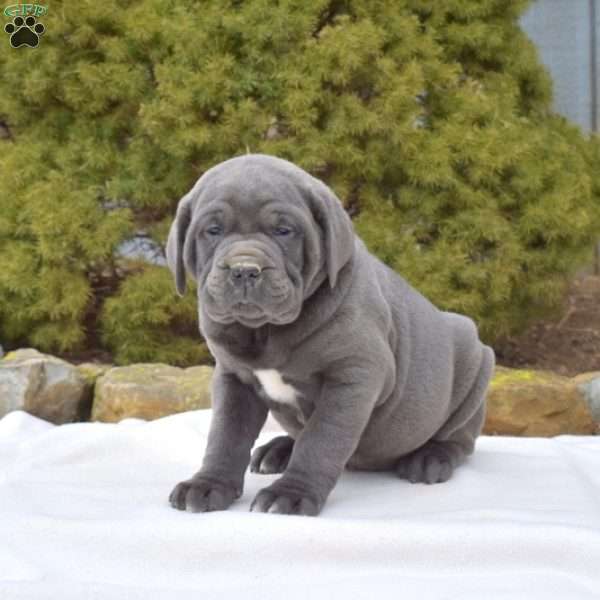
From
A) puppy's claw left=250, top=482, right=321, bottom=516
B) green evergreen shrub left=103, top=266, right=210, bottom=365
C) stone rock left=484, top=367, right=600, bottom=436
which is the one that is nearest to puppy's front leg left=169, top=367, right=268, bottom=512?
puppy's claw left=250, top=482, right=321, bottom=516

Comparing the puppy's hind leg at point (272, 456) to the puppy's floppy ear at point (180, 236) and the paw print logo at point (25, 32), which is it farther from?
the paw print logo at point (25, 32)

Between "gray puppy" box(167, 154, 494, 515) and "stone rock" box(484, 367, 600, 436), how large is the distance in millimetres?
1704

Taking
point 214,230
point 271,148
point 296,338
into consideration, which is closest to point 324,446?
point 296,338

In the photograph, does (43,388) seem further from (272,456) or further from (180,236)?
(180,236)

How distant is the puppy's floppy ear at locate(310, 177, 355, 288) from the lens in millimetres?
2480

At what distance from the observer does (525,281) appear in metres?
5.23

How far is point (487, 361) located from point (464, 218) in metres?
2.08

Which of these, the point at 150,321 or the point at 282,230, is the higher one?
the point at 282,230

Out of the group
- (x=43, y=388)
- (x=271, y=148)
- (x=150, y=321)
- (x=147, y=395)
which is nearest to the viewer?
(x=147, y=395)

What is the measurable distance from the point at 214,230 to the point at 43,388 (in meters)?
2.52

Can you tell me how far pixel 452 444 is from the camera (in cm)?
308

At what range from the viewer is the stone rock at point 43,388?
179 inches

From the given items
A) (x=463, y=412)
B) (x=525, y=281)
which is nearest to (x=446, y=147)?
(x=525, y=281)

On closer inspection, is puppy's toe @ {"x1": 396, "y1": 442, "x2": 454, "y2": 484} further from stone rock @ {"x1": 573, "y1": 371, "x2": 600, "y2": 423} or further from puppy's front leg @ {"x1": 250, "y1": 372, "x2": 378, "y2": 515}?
stone rock @ {"x1": 573, "y1": 371, "x2": 600, "y2": 423}
